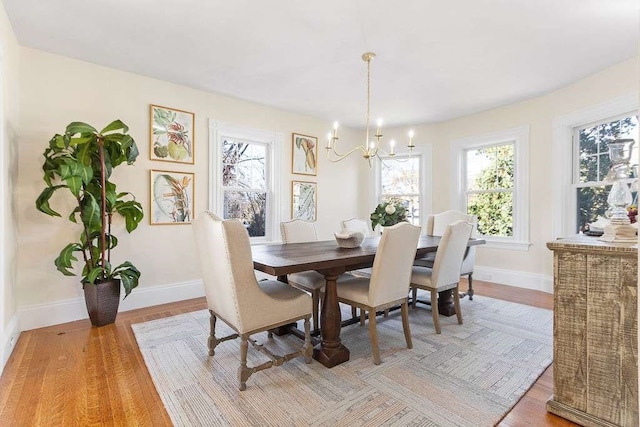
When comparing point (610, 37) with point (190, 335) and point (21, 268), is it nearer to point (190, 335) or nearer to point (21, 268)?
point (190, 335)

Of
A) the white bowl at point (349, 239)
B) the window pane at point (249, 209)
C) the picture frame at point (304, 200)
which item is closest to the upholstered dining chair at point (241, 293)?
the white bowl at point (349, 239)

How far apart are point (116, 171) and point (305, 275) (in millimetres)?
2271

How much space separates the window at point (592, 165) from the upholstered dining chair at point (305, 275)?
3.05 m

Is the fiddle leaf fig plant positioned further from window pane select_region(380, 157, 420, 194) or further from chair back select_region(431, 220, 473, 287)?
window pane select_region(380, 157, 420, 194)

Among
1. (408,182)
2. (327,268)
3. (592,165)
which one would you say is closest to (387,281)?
(327,268)

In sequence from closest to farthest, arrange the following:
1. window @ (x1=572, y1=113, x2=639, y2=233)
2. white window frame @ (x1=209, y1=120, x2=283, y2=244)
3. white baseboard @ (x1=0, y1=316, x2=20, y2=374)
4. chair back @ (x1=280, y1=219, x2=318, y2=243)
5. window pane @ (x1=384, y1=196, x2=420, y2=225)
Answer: white baseboard @ (x1=0, y1=316, x2=20, y2=374) → chair back @ (x1=280, y1=219, x2=318, y2=243) → window @ (x1=572, y1=113, x2=639, y2=233) → white window frame @ (x1=209, y1=120, x2=283, y2=244) → window pane @ (x1=384, y1=196, x2=420, y2=225)

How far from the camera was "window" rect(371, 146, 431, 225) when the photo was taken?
537 centimetres

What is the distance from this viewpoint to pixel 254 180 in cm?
449

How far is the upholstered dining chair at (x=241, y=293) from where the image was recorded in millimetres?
1881

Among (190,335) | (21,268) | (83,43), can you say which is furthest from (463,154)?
(21,268)

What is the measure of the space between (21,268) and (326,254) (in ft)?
9.04

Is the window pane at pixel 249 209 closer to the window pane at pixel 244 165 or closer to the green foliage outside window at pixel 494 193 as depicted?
the window pane at pixel 244 165

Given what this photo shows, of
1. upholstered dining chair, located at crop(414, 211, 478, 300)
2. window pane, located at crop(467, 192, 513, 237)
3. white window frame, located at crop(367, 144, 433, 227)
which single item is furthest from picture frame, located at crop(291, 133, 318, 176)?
window pane, located at crop(467, 192, 513, 237)

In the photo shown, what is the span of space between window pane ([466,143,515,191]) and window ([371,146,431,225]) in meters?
0.65
